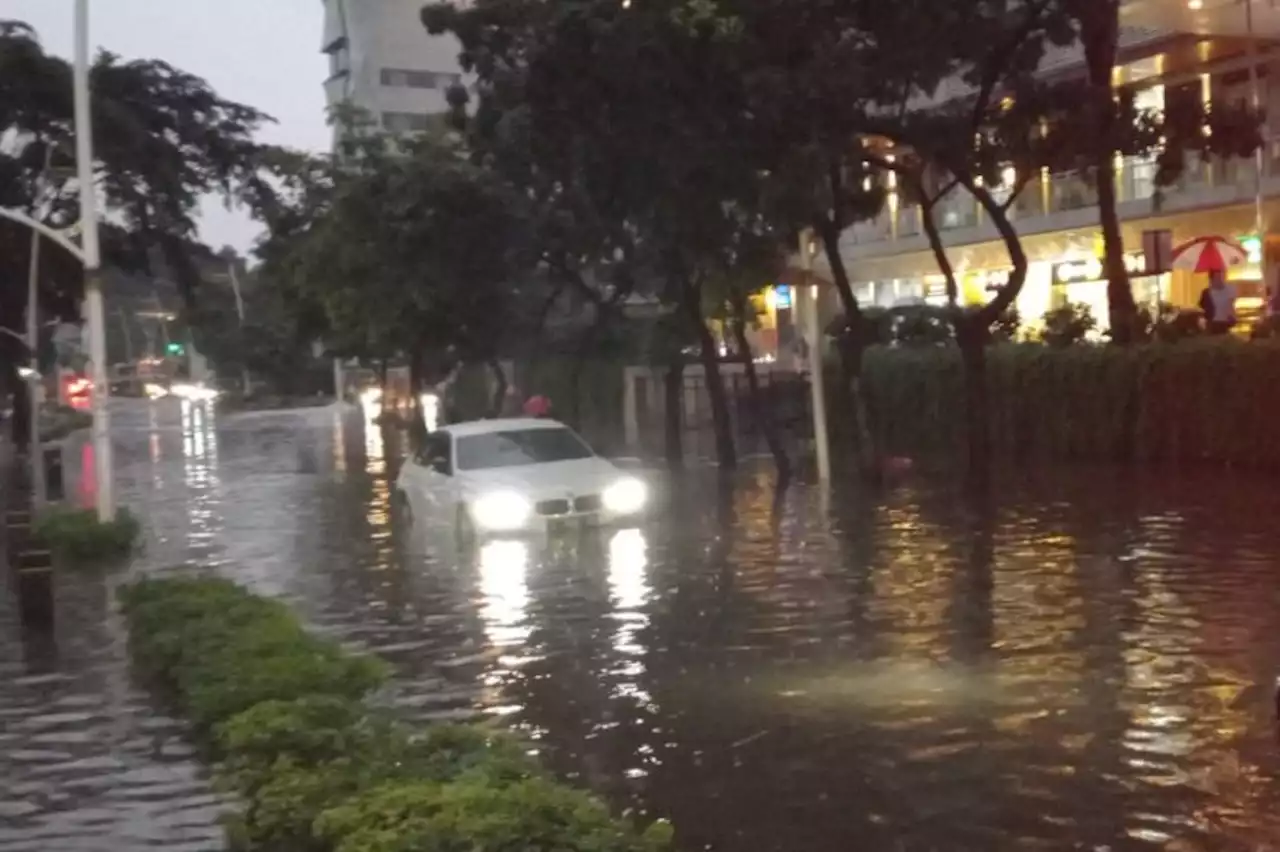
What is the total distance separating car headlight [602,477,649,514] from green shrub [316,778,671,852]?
13616 millimetres

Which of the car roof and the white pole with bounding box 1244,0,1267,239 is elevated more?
the white pole with bounding box 1244,0,1267,239

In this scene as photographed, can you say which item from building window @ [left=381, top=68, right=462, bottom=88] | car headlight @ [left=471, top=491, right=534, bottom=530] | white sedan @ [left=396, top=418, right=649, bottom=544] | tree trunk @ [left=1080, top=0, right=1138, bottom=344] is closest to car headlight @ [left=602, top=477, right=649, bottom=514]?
white sedan @ [left=396, top=418, right=649, bottom=544]

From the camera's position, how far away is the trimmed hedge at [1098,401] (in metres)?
25.7

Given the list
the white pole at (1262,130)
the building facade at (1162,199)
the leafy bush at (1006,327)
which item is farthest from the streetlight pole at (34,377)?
the white pole at (1262,130)

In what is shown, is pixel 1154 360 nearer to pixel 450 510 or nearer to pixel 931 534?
pixel 931 534

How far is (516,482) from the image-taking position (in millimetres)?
20234

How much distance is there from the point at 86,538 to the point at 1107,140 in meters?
12.7

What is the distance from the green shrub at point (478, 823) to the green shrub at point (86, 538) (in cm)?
1469

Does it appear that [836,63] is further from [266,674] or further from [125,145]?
[125,145]

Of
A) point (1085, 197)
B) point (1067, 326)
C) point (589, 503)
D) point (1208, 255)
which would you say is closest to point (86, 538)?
point (589, 503)

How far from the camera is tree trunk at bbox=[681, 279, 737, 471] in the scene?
3031 centimetres

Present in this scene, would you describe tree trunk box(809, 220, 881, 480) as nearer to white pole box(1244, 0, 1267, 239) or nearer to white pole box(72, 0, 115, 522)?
white pole box(1244, 0, 1267, 239)

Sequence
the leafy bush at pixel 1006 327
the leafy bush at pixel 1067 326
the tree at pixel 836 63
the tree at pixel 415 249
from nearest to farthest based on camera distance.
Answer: the tree at pixel 836 63 < the leafy bush at pixel 1067 326 < the leafy bush at pixel 1006 327 < the tree at pixel 415 249

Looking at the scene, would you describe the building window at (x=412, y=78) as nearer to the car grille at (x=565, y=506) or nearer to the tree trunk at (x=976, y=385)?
the tree trunk at (x=976, y=385)
